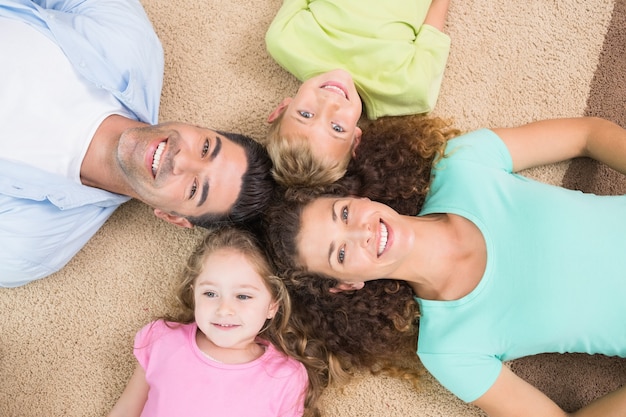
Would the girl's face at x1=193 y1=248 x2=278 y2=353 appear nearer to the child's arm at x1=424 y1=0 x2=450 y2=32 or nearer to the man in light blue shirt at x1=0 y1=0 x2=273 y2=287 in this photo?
the man in light blue shirt at x1=0 y1=0 x2=273 y2=287

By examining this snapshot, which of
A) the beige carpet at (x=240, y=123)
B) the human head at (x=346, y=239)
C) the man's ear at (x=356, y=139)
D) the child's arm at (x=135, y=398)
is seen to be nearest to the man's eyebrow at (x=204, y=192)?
the human head at (x=346, y=239)

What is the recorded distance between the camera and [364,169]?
1563 mm

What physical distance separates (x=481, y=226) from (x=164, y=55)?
126cm

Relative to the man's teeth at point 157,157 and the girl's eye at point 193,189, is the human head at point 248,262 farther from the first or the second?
the man's teeth at point 157,157

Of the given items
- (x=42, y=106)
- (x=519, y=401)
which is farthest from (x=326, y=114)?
(x=519, y=401)

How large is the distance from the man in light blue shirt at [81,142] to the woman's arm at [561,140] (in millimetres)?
766

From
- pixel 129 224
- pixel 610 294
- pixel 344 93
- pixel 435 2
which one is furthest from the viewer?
pixel 129 224

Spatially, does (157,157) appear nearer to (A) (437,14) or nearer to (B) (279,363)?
(B) (279,363)

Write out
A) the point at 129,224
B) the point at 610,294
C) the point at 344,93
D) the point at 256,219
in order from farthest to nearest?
1. the point at 129,224
2. the point at 256,219
3. the point at 344,93
4. the point at 610,294

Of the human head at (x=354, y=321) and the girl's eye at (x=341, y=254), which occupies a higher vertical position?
the girl's eye at (x=341, y=254)

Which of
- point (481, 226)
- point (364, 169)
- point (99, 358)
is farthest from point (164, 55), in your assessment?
point (481, 226)

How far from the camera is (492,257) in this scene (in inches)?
54.7

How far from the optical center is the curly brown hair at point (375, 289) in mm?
1514

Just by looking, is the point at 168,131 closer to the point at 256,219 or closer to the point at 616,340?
the point at 256,219
